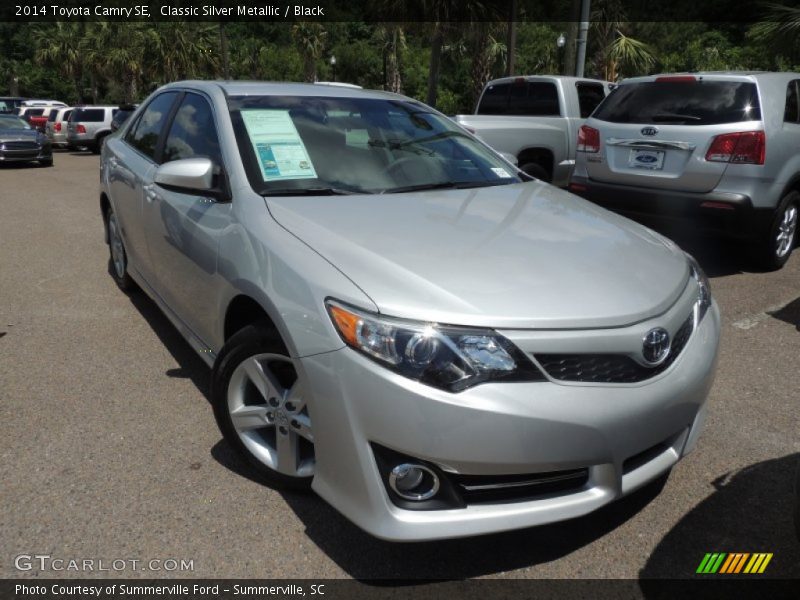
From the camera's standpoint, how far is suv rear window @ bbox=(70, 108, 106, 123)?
22984 mm

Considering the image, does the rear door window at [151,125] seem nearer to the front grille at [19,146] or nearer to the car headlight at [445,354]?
the car headlight at [445,354]

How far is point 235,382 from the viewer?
8.71 ft

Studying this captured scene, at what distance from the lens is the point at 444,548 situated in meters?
2.38

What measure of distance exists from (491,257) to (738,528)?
138cm

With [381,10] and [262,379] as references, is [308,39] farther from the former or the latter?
[262,379]

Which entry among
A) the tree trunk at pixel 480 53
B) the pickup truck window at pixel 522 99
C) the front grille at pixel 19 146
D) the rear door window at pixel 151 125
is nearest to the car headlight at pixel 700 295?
the rear door window at pixel 151 125

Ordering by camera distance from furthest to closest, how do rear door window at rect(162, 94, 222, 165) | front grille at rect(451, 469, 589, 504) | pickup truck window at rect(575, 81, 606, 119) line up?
pickup truck window at rect(575, 81, 606, 119) → rear door window at rect(162, 94, 222, 165) → front grille at rect(451, 469, 589, 504)

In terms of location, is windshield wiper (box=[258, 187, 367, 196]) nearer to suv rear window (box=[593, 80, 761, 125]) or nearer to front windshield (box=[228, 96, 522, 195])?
front windshield (box=[228, 96, 522, 195])

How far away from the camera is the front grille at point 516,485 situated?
206 cm

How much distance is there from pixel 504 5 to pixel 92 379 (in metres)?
19.1

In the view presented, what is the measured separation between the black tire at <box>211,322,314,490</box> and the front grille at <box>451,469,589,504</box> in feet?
1.95

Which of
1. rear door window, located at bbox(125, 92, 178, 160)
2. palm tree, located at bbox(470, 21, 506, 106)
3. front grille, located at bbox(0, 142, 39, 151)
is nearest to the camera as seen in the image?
rear door window, located at bbox(125, 92, 178, 160)

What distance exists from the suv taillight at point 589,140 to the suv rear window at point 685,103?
6.3 inches

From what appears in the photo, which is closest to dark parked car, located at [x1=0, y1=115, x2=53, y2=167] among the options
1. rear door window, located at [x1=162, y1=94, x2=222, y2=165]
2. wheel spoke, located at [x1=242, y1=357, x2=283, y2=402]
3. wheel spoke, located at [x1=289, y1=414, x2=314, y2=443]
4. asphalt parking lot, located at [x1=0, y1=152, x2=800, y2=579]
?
asphalt parking lot, located at [x1=0, y1=152, x2=800, y2=579]
